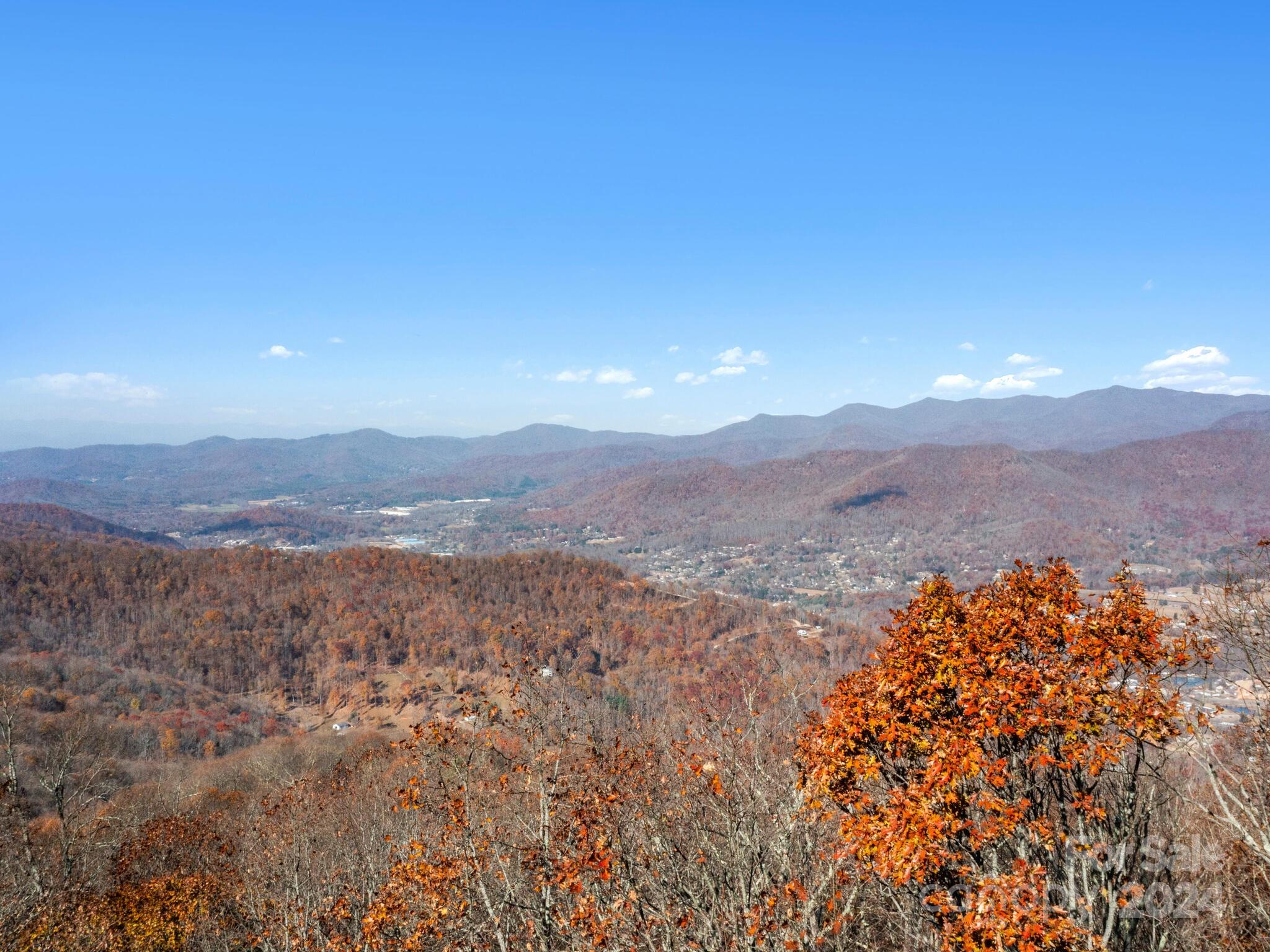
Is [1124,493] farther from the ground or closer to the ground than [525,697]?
closer to the ground

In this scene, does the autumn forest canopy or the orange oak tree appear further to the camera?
the autumn forest canopy

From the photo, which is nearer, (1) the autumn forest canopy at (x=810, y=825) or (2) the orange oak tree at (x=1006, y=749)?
(2) the orange oak tree at (x=1006, y=749)

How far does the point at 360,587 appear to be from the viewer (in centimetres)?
9731

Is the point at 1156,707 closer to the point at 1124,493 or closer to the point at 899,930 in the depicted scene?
the point at 899,930

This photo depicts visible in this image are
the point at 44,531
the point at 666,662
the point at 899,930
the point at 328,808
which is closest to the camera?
the point at 899,930

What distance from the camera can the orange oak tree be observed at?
5168 millimetres

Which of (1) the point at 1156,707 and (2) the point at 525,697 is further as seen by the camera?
(2) the point at 525,697

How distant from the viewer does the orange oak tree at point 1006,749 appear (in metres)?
5.17

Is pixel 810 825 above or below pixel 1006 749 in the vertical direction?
below

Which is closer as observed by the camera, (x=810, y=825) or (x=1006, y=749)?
(x=1006, y=749)

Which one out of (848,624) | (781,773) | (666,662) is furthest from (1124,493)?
(781,773)

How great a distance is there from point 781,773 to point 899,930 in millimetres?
2721

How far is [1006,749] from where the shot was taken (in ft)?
21.5

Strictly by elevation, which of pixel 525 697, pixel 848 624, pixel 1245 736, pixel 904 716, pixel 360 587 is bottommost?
pixel 848 624
